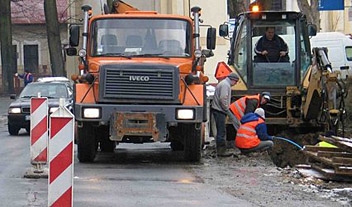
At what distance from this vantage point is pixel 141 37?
15.7 meters

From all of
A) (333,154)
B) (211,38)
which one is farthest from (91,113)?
(333,154)

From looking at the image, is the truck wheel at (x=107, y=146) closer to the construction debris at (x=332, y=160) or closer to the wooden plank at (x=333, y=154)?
the construction debris at (x=332, y=160)

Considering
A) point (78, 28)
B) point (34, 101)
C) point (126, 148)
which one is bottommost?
point (126, 148)

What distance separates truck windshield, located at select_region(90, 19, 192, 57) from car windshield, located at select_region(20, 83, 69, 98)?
29.6 feet

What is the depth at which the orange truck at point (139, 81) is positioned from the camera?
47.1ft

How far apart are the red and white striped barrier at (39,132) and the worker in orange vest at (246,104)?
4400 millimetres

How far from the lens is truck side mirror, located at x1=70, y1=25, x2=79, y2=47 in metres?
16.0

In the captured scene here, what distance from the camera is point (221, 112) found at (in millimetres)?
16250

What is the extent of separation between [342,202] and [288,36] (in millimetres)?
7963

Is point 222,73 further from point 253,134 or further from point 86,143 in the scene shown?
point 86,143

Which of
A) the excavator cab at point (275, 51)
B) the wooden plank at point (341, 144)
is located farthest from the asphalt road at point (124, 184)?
the excavator cab at point (275, 51)

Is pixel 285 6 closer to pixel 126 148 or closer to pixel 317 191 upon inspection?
pixel 126 148

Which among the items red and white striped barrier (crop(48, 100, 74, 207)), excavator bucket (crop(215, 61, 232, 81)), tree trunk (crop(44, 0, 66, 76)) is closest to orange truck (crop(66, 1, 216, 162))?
excavator bucket (crop(215, 61, 232, 81))

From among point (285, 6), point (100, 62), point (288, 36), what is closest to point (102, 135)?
point (100, 62)
